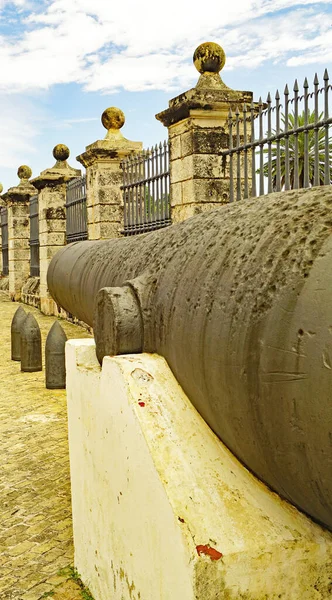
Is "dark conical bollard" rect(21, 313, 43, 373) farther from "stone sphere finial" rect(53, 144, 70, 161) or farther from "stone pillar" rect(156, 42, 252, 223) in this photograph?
"stone sphere finial" rect(53, 144, 70, 161)

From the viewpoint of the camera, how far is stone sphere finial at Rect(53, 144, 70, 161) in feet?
49.0

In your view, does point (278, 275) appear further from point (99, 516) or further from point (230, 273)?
point (99, 516)

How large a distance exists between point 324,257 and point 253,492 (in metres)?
0.74

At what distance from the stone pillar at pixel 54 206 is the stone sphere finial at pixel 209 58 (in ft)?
25.6

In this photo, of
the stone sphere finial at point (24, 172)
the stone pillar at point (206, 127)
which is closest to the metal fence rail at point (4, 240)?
the stone sphere finial at point (24, 172)

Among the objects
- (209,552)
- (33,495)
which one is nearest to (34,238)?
(33,495)

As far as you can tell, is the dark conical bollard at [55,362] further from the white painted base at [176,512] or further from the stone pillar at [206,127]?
the white painted base at [176,512]

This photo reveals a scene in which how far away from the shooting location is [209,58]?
767 centimetres

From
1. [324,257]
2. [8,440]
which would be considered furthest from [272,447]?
[8,440]

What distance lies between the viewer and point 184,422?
1.97 m

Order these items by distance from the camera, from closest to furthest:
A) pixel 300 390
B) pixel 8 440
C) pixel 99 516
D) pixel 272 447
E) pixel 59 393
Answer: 1. pixel 300 390
2. pixel 272 447
3. pixel 99 516
4. pixel 8 440
5. pixel 59 393

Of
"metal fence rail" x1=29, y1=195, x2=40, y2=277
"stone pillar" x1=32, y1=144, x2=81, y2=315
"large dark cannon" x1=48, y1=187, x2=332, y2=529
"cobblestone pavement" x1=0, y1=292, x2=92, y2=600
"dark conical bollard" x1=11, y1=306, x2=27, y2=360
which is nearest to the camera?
"large dark cannon" x1=48, y1=187, x2=332, y2=529

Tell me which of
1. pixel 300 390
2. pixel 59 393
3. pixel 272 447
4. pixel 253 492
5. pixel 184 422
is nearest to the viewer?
pixel 300 390

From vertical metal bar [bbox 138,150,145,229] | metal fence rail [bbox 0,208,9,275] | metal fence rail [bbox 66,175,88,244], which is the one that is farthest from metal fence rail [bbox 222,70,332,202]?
metal fence rail [bbox 0,208,9,275]
